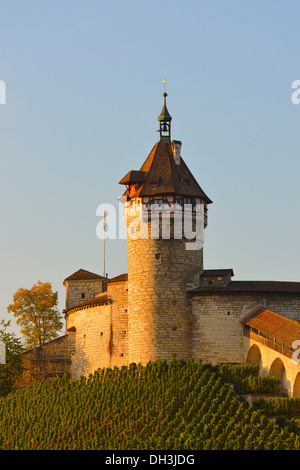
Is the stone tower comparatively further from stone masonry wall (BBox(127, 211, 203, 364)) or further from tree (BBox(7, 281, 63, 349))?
tree (BBox(7, 281, 63, 349))

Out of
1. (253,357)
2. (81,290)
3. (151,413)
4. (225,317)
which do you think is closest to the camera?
(151,413)

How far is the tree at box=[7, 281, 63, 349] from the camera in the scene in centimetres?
9706

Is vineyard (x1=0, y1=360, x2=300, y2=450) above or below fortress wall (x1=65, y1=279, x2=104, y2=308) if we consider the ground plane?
below

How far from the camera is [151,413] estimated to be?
248ft

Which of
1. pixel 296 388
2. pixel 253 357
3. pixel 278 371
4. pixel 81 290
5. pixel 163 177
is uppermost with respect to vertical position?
pixel 163 177

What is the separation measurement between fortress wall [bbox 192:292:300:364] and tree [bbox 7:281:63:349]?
18.3 m

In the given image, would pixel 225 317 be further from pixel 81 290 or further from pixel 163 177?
pixel 81 290

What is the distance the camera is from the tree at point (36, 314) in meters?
97.1

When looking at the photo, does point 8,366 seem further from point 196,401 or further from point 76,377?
point 196,401

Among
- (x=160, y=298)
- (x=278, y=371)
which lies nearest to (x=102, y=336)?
(x=160, y=298)

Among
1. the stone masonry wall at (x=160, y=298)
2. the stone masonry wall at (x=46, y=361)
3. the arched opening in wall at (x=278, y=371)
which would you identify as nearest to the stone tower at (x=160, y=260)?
the stone masonry wall at (x=160, y=298)

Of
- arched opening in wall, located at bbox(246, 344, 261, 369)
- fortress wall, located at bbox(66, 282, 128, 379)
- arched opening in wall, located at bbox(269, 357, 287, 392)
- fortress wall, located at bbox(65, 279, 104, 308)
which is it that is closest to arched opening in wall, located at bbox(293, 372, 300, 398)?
arched opening in wall, located at bbox(269, 357, 287, 392)

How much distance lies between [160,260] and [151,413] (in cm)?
1172

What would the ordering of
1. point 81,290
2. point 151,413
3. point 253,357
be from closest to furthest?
point 151,413
point 253,357
point 81,290
